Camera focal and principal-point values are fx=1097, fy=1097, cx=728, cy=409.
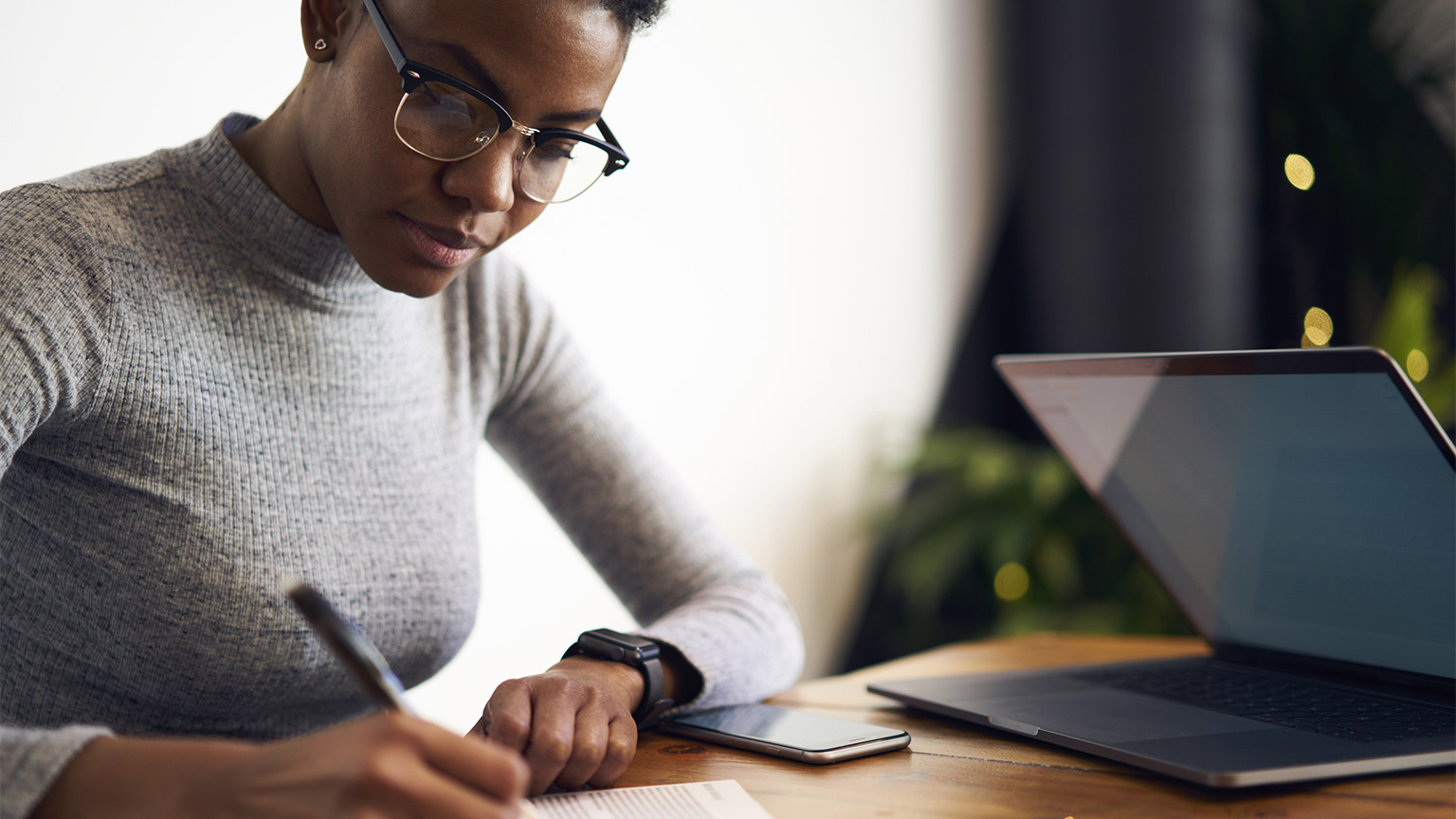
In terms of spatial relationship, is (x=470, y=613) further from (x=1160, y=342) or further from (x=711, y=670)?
(x=1160, y=342)

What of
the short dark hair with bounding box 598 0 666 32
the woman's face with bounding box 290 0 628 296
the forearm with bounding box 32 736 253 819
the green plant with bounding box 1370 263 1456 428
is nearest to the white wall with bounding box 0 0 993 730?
the woman's face with bounding box 290 0 628 296

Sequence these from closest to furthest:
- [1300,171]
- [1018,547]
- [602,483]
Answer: [602,483]
[1018,547]
[1300,171]

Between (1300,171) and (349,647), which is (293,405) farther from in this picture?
(1300,171)

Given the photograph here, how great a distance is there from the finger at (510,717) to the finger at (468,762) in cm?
23

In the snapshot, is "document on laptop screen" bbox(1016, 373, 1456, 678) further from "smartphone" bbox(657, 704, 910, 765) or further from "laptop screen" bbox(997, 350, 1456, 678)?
"smartphone" bbox(657, 704, 910, 765)

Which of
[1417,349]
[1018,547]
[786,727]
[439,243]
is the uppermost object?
[439,243]

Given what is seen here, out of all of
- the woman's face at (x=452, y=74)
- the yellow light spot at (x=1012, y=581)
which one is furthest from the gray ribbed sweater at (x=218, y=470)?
the yellow light spot at (x=1012, y=581)

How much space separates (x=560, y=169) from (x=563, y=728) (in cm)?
46

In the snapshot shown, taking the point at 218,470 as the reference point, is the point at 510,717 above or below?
below

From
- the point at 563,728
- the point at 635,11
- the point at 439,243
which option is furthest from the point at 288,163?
the point at 563,728

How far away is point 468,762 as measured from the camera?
0.50 m

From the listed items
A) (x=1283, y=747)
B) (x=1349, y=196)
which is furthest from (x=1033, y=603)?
(x=1283, y=747)

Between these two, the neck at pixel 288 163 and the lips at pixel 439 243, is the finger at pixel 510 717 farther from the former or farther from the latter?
the neck at pixel 288 163

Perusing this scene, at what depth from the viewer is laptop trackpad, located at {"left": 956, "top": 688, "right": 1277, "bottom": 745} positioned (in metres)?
0.78
